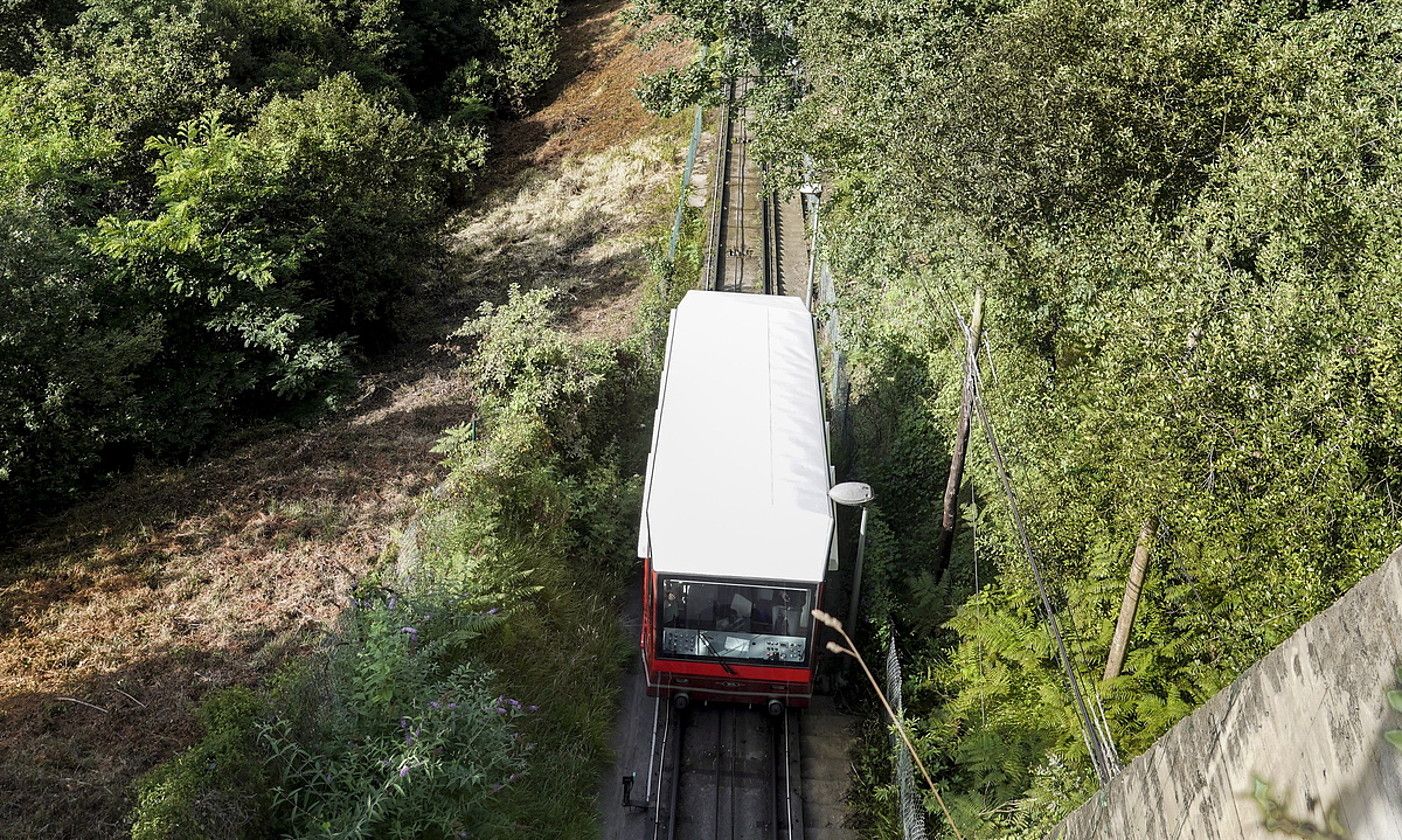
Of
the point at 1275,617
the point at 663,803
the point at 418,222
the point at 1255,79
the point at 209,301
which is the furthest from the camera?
the point at 418,222

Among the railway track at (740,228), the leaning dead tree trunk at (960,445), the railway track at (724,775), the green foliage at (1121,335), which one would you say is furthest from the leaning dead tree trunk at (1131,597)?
the railway track at (740,228)

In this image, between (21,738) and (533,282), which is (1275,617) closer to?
(21,738)

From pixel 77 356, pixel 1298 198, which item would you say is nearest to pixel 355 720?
pixel 77 356

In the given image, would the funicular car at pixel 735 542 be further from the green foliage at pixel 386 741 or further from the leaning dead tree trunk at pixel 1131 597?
the leaning dead tree trunk at pixel 1131 597

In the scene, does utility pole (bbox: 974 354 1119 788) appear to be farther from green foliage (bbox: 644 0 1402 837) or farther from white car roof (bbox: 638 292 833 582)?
white car roof (bbox: 638 292 833 582)

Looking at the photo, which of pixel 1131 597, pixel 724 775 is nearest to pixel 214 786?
pixel 724 775

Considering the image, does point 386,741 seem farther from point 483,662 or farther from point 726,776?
point 726,776

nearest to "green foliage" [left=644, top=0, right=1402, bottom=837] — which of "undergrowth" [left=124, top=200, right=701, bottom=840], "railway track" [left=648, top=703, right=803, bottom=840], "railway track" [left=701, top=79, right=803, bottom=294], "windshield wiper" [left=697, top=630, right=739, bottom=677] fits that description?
"railway track" [left=648, top=703, right=803, bottom=840]
